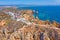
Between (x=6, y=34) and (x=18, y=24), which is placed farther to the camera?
(x=18, y=24)

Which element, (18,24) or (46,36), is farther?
(18,24)

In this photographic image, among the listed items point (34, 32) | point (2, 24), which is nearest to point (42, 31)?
point (34, 32)

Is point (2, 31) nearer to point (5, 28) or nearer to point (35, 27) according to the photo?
point (5, 28)

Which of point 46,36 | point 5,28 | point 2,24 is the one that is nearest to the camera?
point 46,36

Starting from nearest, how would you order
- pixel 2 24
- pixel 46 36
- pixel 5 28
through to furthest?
1. pixel 46 36
2. pixel 5 28
3. pixel 2 24

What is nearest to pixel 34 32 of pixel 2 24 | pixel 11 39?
pixel 11 39

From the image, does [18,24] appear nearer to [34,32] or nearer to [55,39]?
[34,32]

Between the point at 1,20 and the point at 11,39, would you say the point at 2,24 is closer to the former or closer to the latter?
the point at 1,20
